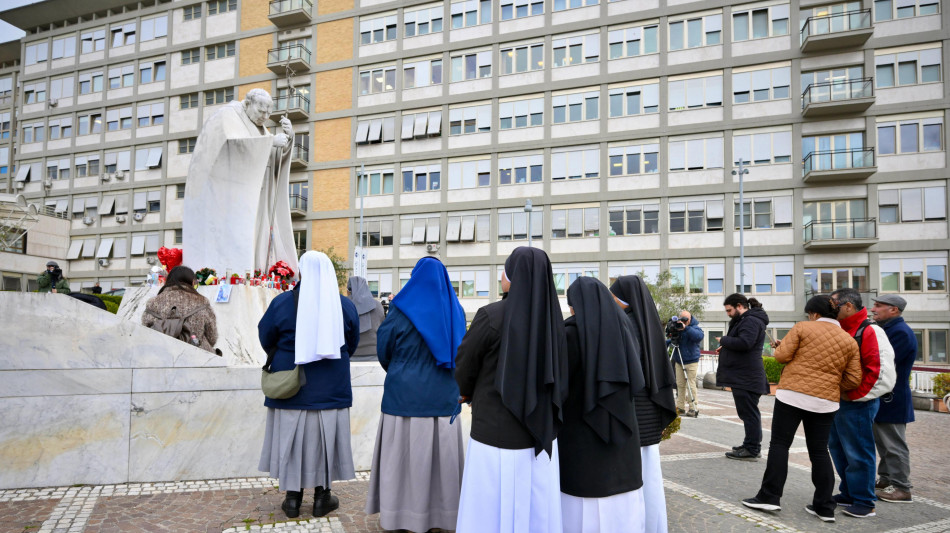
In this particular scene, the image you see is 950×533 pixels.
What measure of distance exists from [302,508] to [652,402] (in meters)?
2.80

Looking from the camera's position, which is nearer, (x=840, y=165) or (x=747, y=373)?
(x=747, y=373)

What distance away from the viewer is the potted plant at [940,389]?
12.8m

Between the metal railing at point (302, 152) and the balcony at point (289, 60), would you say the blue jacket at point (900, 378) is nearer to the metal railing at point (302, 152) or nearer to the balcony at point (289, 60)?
the metal railing at point (302, 152)

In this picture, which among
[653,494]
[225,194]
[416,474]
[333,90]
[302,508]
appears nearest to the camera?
[653,494]

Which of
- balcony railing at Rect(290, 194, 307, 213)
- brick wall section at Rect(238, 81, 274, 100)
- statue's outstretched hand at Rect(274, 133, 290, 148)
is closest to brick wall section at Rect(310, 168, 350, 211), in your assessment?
balcony railing at Rect(290, 194, 307, 213)

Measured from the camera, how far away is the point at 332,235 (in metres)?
35.5

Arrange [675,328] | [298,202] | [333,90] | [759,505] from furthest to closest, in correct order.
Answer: [333,90] → [298,202] → [675,328] → [759,505]

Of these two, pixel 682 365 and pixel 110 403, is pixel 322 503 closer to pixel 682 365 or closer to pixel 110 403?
pixel 110 403

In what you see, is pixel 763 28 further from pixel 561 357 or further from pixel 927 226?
pixel 561 357

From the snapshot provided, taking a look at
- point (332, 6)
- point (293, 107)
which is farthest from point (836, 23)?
point (293, 107)

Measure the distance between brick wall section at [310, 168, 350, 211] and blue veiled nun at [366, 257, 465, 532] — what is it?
31.8 metres

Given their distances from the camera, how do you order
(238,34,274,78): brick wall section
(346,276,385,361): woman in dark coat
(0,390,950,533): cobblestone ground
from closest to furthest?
1. (0,390,950,533): cobblestone ground
2. (346,276,385,361): woman in dark coat
3. (238,34,274,78): brick wall section

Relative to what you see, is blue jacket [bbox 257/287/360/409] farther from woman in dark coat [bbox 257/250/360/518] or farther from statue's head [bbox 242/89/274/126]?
statue's head [bbox 242/89/274/126]

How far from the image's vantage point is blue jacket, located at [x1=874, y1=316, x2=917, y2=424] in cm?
552
